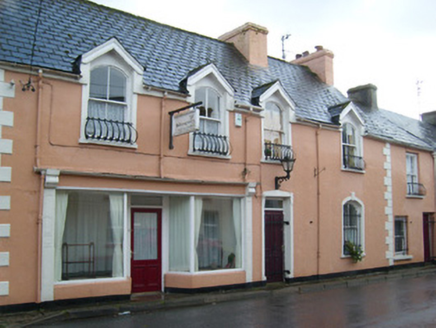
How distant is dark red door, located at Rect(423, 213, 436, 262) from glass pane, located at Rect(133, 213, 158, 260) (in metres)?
13.6

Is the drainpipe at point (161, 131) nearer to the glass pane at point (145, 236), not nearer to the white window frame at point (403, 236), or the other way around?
the glass pane at point (145, 236)

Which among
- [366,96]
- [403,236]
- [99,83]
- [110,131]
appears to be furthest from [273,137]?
[366,96]

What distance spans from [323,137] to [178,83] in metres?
5.77

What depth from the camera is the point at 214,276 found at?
501 inches

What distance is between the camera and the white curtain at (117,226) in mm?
11328

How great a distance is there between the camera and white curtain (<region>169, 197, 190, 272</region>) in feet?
41.4

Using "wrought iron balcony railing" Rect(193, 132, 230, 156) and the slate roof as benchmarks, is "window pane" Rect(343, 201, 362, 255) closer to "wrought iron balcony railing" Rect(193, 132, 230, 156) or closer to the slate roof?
the slate roof

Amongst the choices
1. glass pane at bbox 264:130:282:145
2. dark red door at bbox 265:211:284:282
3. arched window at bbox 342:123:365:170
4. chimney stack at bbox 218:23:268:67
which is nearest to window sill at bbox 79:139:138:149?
glass pane at bbox 264:130:282:145

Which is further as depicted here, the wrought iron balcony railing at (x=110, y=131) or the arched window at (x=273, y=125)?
the arched window at (x=273, y=125)

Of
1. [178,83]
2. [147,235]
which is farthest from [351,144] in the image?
[147,235]

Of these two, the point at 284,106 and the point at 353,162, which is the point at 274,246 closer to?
the point at 284,106

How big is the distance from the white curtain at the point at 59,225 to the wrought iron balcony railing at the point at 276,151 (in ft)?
20.6

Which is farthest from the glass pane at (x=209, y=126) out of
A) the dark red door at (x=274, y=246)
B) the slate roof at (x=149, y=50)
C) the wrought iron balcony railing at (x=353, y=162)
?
the wrought iron balcony railing at (x=353, y=162)

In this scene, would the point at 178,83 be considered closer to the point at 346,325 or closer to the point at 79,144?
the point at 79,144
